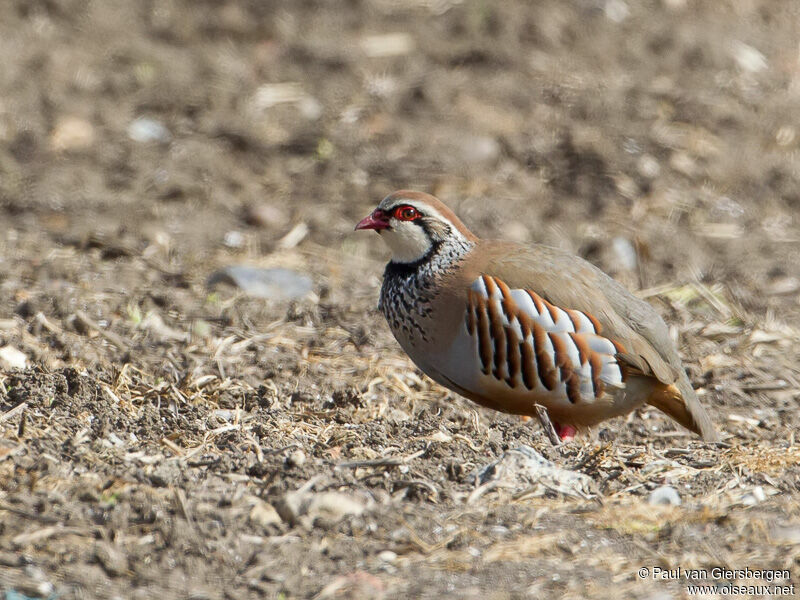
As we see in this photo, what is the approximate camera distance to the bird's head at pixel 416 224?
5.21 m

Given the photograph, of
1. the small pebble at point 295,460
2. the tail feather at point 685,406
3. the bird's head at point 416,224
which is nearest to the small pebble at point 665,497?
the tail feather at point 685,406

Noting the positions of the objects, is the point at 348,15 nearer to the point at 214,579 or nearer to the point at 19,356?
the point at 19,356

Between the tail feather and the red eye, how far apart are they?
4.16 feet

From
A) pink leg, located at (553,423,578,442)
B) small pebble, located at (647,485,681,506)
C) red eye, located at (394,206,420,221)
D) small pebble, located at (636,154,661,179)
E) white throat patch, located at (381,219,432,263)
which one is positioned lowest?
pink leg, located at (553,423,578,442)

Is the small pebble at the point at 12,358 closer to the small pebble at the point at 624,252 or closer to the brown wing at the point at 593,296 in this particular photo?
the brown wing at the point at 593,296

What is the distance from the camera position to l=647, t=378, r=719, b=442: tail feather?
5.09 meters

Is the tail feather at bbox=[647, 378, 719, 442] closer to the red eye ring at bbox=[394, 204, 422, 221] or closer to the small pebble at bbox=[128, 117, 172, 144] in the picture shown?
the red eye ring at bbox=[394, 204, 422, 221]

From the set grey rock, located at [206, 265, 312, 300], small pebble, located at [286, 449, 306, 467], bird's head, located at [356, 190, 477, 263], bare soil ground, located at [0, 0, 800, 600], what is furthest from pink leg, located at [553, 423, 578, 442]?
grey rock, located at [206, 265, 312, 300]

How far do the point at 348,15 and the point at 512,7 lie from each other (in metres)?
1.27

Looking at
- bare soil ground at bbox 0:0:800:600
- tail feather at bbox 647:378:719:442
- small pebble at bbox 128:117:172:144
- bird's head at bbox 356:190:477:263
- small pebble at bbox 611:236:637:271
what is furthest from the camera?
small pebble at bbox 128:117:172:144

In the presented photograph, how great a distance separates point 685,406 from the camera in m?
5.13

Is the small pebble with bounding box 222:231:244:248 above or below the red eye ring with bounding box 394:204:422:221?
below

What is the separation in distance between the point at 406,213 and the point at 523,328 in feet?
2.55

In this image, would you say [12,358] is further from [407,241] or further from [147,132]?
[147,132]
